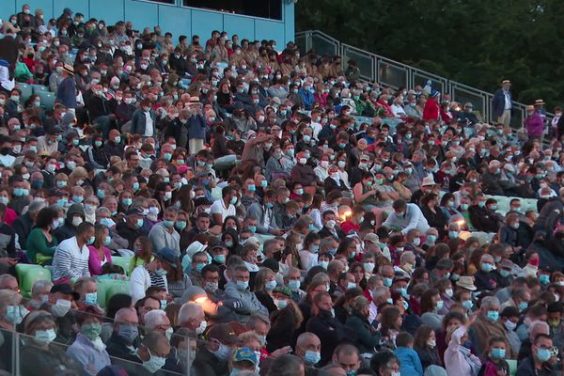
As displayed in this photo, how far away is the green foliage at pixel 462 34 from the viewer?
4538cm

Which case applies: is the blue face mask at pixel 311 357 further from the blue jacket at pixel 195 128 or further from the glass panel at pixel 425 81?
the glass panel at pixel 425 81

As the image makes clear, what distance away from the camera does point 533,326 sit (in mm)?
15672

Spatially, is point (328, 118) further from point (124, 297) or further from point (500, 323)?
point (124, 297)

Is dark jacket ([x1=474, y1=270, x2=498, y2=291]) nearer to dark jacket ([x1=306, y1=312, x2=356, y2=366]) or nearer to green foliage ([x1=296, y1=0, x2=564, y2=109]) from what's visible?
dark jacket ([x1=306, y1=312, x2=356, y2=366])

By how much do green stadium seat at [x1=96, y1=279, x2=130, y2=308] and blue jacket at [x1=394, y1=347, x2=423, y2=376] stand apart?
275 centimetres

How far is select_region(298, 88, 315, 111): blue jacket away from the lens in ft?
101

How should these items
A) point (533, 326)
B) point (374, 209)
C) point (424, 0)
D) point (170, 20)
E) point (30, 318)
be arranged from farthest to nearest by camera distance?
point (424, 0), point (170, 20), point (374, 209), point (533, 326), point (30, 318)

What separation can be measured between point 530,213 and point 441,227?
5.32 feet

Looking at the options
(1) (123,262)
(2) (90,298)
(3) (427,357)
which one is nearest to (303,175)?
(1) (123,262)

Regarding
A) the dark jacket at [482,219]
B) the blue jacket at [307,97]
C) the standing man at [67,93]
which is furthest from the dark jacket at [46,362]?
the blue jacket at [307,97]

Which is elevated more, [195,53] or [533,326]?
[195,53]

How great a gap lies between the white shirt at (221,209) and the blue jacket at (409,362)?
18.1ft

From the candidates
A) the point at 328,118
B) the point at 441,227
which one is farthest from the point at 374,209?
the point at 328,118

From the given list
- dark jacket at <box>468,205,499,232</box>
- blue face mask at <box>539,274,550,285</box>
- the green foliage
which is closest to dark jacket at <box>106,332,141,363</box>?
blue face mask at <box>539,274,550,285</box>
